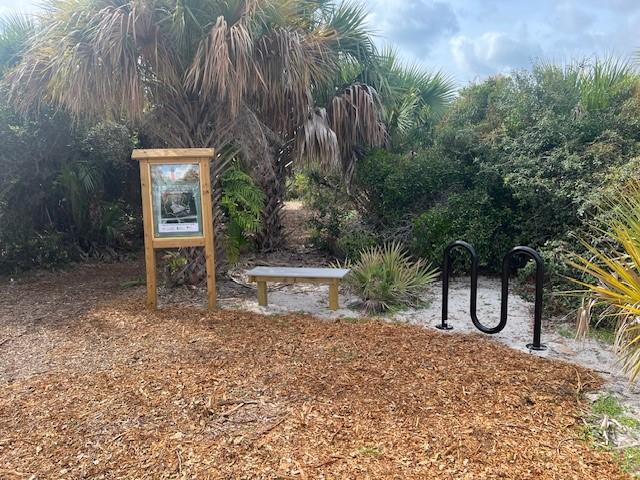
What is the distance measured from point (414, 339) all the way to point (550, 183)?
303 centimetres

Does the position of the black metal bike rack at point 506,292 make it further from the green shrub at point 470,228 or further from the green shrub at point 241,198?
the green shrub at point 241,198

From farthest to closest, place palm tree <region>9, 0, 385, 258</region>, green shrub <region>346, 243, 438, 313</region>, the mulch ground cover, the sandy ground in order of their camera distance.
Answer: green shrub <region>346, 243, 438, 313</region>
palm tree <region>9, 0, 385, 258</region>
the sandy ground
the mulch ground cover

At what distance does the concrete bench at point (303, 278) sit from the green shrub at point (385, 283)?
0.26m

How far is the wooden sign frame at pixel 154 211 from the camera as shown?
5285 millimetres

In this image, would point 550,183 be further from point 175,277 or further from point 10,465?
point 10,465

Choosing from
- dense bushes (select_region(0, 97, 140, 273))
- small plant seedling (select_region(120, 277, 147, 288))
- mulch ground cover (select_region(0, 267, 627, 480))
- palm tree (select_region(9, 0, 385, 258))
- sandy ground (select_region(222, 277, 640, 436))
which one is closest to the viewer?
mulch ground cover (select_region(0, 267, 627, 480))

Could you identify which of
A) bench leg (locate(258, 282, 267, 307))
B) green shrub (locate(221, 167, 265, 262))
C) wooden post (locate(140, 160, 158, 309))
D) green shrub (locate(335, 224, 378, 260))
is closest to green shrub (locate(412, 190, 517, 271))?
green shrub (locate(335, 224, 378, 260))

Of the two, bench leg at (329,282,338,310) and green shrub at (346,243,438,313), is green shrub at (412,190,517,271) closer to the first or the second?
green shrub at (346,243,438,313)

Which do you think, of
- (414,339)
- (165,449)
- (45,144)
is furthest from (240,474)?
(45,144)

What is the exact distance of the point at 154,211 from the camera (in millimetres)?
5383

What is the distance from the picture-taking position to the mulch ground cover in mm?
2611

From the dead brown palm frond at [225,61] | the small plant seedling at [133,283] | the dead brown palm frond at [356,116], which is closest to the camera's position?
the dead brown palm frond at [225,61]

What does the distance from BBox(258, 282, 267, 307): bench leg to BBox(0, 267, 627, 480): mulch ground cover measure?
2.37 feet

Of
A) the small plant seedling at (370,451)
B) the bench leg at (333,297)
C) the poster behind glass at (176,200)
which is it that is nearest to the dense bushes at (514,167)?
the bench leg at (333,297)
